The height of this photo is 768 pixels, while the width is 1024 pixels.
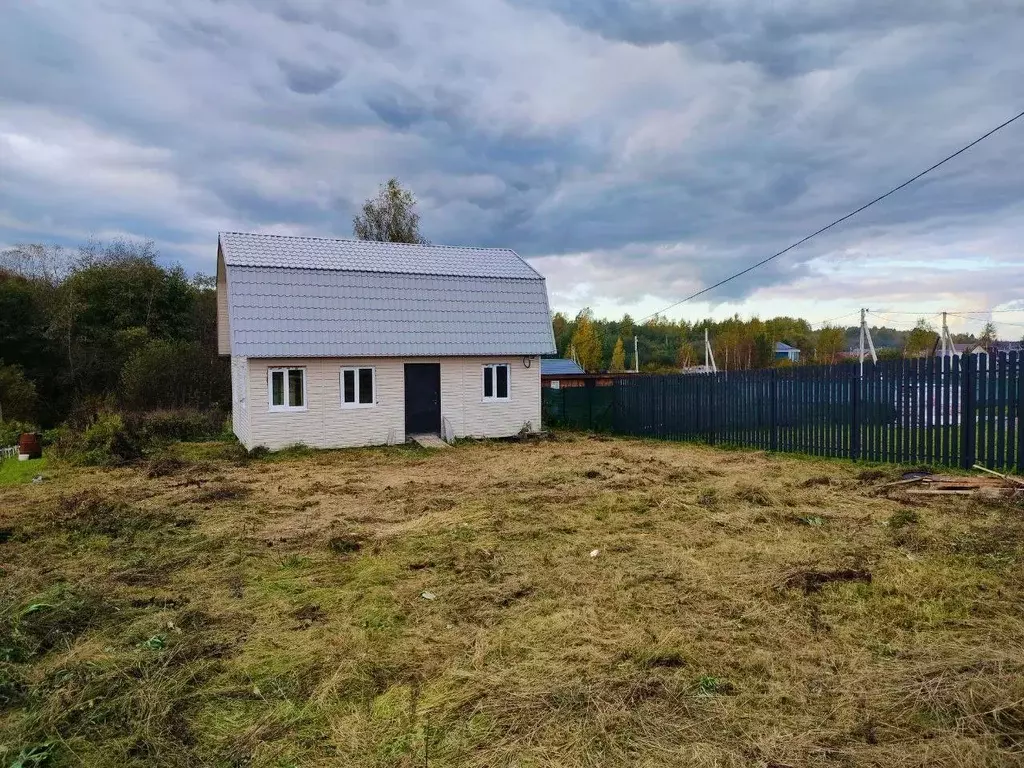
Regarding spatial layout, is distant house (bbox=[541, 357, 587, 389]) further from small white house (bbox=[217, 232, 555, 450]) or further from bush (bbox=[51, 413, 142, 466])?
bush (bbox=[51, 413, 142, 466])

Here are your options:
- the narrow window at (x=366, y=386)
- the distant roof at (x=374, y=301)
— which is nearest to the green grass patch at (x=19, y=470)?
the distant roof at (x=374, y=301)

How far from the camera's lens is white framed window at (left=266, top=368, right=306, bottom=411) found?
49.4ft

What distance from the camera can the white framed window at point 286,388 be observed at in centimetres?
1505

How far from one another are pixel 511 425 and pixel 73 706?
48.1ft

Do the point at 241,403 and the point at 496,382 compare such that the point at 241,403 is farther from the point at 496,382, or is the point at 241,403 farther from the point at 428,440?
the point at 496,382

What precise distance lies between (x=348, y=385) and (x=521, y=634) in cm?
1254

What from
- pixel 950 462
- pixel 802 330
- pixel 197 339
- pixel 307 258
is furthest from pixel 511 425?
pixel 802 330

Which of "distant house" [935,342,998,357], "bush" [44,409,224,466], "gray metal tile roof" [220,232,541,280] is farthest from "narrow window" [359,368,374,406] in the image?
"distant house" [935,342,998,357]

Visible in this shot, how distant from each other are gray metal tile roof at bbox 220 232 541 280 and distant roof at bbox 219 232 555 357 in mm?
31

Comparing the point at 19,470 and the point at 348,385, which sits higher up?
the point at 348,385

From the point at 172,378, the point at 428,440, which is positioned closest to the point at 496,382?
the point at 428,440

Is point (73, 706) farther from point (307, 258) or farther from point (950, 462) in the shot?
point (307, 258)

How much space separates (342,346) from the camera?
51.0 feet

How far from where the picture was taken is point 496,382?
17844 millimetres
